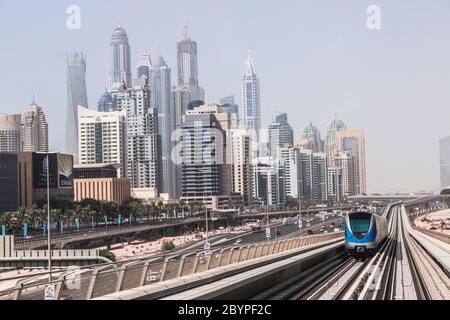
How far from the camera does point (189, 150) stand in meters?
163

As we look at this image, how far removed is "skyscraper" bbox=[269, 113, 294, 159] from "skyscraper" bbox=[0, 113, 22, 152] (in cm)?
5361

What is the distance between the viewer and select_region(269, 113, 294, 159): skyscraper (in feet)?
467

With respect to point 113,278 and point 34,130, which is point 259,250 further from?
point 34,130

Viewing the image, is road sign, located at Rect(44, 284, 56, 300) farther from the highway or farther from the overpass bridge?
the overpass bridge

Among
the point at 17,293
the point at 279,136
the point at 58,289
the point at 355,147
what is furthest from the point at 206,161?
the point at 17,293

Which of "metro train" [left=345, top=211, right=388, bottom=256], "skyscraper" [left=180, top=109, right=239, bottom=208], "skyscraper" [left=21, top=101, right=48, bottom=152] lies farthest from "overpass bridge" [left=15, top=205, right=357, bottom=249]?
"skyscraper" [left=21, top=101, right=48, bottom=152]

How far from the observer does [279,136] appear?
153m

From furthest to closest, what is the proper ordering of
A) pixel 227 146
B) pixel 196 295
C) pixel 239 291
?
pixel 227 146, pixel 239 291, pixel 196 295

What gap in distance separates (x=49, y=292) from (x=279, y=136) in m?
146

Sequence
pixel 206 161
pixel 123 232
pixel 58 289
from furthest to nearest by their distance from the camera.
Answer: pixel 206 161, pixel 123 232, pixel 58 289

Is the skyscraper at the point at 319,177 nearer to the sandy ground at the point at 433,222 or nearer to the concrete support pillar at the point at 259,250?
the sandy ground at the point at 433,222
